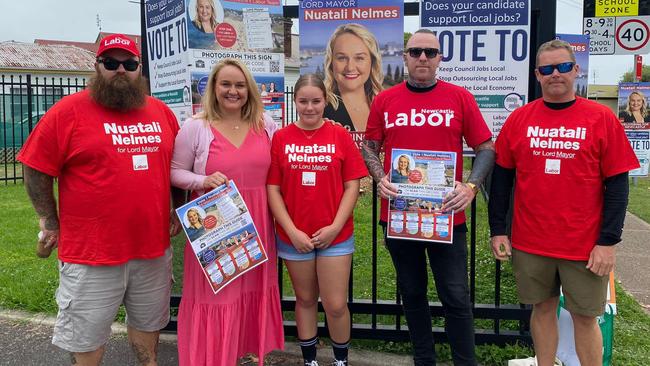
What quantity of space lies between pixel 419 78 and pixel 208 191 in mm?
1307

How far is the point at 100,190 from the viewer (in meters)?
2.65

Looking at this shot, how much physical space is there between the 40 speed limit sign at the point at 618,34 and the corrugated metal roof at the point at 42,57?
28935 millimetres

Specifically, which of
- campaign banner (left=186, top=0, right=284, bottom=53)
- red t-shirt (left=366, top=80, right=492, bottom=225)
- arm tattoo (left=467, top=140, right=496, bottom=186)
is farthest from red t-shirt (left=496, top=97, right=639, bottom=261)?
campaign banner (left=186, top=0, right=284, bottom=53)

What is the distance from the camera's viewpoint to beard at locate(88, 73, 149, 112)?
267cm

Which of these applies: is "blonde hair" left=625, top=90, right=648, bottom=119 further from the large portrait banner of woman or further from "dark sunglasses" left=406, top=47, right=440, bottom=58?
"dark sunglasses" left=406, top=47, right=440, bottom=58

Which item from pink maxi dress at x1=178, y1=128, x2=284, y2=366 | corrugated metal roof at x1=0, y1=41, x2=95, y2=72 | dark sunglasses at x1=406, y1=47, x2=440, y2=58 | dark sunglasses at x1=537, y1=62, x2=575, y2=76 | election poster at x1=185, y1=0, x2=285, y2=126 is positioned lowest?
pink maxi dress at x1=178, y1=128, x2=284, y2=366

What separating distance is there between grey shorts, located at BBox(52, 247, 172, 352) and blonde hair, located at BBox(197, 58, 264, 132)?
2.83 feet

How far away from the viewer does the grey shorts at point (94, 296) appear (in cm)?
271

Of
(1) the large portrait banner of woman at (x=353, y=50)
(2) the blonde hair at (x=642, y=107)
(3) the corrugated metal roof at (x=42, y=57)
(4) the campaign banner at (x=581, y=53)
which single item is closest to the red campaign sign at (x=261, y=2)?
(1) the large portrait banner of woman at (x=353, y=50)

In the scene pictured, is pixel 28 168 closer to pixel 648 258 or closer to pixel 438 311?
pixel 438 311

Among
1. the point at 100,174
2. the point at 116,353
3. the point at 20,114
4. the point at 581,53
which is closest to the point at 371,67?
the point at 100,174

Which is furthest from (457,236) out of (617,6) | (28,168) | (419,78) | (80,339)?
A: (617,6)

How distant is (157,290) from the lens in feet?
9.77

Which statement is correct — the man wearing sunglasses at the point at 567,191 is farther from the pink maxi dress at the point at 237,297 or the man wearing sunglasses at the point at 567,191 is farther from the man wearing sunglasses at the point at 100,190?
the man wearing sunglasses at the point at 100,190
